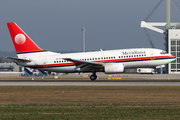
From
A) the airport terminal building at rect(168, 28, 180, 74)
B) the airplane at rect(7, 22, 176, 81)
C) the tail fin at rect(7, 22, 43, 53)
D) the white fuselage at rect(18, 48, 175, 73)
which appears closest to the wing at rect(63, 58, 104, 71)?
the airplane at rect(7, 22, 176, 81)

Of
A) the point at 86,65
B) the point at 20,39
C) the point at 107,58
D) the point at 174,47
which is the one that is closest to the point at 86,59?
the point at 86,65

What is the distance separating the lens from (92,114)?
15.7m

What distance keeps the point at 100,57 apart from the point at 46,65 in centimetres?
892

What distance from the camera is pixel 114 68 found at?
144ft

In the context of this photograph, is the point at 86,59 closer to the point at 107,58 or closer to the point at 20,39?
the point at 107,58

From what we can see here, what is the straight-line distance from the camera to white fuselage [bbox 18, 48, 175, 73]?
4481cm

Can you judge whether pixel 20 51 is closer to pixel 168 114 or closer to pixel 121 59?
pixel 121 59

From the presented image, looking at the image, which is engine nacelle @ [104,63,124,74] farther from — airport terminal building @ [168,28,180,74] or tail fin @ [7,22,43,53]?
airport terminal building @ [168,28,180,74]

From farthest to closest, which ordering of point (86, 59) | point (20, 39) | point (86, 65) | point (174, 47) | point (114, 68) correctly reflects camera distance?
point (174, 47), point (20, 39), point (86, 59), point (86, 65), point (114, 68)

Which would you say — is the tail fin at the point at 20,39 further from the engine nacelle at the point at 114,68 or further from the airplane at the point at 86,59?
the engine nacelle at the point at 114,68

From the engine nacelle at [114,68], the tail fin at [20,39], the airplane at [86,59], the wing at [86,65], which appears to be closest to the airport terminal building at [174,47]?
the airplane at [86,59]

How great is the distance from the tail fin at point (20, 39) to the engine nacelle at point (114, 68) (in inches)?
497

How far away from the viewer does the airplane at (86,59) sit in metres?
44.7

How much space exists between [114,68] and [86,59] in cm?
510
